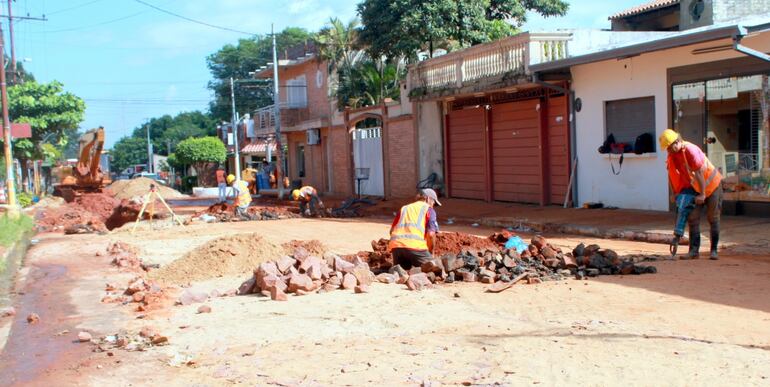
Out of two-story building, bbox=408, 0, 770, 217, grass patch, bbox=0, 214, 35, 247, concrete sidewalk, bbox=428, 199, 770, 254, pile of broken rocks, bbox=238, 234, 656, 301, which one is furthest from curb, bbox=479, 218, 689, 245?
grass patch, bbox=0, 214, 35, 247

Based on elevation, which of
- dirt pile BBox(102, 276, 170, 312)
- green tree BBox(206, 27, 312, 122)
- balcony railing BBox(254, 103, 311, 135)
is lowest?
dirt pile BBox(102, 276, 170, 312)

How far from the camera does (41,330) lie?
331 inches

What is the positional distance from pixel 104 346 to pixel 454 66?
17226 mm

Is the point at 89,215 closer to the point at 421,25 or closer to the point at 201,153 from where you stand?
the point at 421,25

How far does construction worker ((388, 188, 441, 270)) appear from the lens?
9.45 meters

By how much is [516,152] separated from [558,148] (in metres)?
1.80

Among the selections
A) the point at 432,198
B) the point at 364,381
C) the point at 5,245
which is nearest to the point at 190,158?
the point at 5,245

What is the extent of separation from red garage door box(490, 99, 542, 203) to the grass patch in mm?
12619

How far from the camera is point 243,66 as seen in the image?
76.6 m

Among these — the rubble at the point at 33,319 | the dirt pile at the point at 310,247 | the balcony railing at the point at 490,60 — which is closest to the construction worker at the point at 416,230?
the dirt pile at the point at 310,247

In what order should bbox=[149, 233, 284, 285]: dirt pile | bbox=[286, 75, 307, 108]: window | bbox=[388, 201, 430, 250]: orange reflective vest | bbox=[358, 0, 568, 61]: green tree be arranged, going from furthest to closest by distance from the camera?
bbox=[286, 75, 307, 108]: window
bbox=[358, 0, 568, 61]: green tree
bbox=[149, 233, 284, 285]: dirt pile
bbox=[388, 201, 430, 250]: orange reflective vest

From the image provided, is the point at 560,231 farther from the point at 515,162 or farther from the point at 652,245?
the point at 515,162

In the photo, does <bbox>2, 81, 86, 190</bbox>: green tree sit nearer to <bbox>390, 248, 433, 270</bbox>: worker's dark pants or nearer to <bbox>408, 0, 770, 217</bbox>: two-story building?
<bbox>408, 0, 770, 217</bbox>: two-story building

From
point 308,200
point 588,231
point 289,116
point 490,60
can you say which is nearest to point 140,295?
point 588,231
